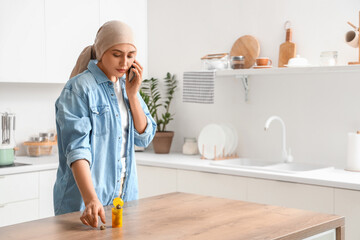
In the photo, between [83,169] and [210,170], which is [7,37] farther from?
[83,169]

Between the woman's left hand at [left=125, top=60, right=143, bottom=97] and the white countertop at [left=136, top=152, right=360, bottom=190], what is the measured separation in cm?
142

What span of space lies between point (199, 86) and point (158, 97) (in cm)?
68

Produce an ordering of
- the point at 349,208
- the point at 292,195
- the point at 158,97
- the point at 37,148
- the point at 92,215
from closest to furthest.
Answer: the point at 92,215, the point at 349,208, the point at 292,195, the point at 37,148, the point at 158,97

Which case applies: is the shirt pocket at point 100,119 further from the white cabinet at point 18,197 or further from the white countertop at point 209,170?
the white cabinet at point 18,197

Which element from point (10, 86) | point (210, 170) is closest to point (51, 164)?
point (10, 86)

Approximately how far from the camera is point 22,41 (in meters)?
3.70

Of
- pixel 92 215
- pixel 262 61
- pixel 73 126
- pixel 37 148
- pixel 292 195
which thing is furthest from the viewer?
pixel 37 148

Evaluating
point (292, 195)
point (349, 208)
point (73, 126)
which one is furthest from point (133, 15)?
point (73, 126)

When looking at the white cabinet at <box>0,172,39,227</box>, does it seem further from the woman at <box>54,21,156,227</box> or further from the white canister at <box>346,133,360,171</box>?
the white canister at <box>346,133,360,171</box>

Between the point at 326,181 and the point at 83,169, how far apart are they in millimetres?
1635

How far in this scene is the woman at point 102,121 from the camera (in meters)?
1.86

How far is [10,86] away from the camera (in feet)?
13.3

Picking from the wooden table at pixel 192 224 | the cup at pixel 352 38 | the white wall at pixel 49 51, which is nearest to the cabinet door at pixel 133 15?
the white wall at pixel 49 51

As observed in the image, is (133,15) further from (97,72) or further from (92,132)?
(92,132)
